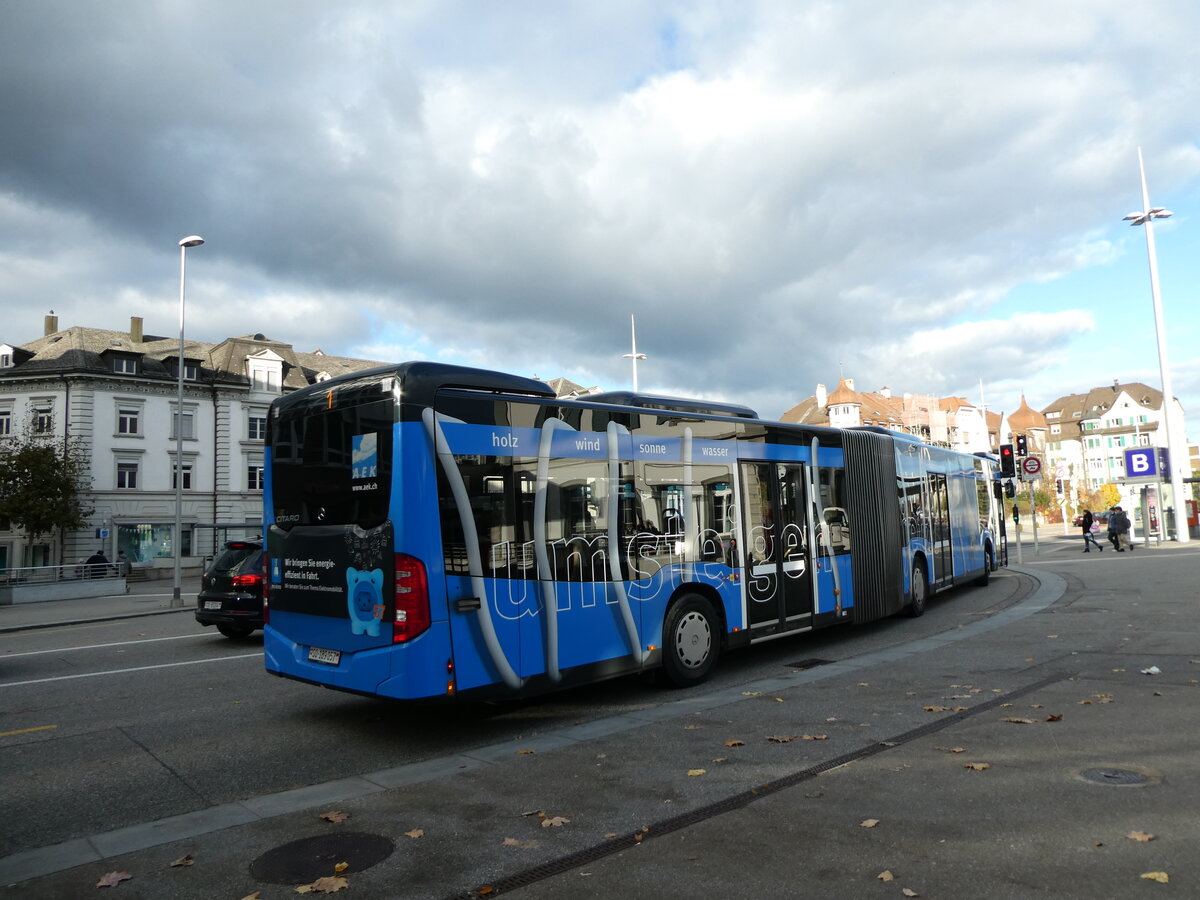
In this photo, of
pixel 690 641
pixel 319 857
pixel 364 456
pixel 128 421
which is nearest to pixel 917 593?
pixel 690 641

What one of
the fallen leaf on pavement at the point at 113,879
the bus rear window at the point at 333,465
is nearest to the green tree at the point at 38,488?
the bus rear window at the point at 333,465

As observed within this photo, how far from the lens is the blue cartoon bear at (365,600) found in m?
6.46

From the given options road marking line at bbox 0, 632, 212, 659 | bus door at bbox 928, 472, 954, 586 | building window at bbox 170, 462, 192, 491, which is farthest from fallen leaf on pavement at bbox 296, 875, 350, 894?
building window at bbox 170, 462, 192, 491

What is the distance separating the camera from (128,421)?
47781 millimetres

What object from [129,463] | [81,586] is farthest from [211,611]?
[129,463]

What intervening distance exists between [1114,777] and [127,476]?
5193 centimetres

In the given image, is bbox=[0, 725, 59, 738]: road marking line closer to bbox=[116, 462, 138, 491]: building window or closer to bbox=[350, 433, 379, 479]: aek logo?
bbox=[350, 433, 379, 479]: aek logo

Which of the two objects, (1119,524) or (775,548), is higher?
(775,548)

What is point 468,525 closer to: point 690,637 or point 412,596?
point 412,596

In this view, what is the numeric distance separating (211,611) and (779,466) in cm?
934

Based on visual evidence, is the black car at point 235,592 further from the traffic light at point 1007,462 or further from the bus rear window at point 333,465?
the traffic light at point 1007,462

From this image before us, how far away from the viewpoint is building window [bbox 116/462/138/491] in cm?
4722

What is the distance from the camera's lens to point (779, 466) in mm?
10328

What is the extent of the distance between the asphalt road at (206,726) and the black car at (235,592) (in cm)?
79
